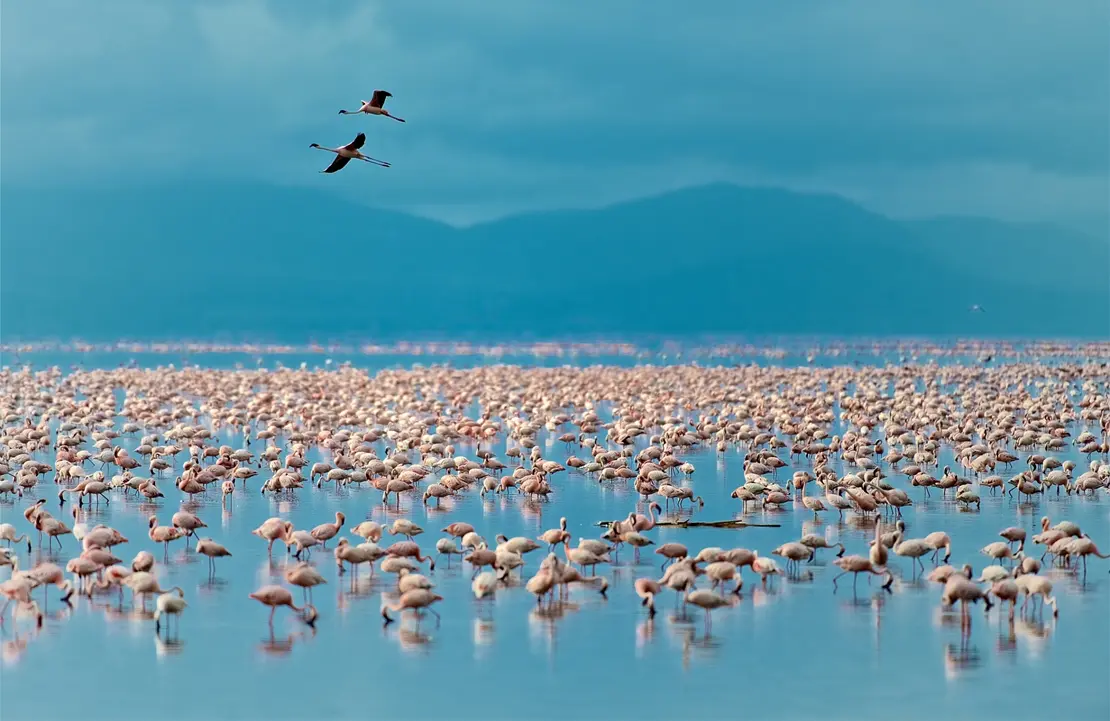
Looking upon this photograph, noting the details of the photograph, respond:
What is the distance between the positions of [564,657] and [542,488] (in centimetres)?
761

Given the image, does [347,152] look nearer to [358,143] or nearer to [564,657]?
[358,143]

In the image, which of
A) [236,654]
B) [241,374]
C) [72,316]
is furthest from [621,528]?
[72,316]

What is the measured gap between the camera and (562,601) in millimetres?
13266

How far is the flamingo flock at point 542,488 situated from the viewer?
13352 mm

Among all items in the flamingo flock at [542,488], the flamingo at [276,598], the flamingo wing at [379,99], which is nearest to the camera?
the flamingo at [276,598]

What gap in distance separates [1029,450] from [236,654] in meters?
17.5

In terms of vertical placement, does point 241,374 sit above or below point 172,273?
below

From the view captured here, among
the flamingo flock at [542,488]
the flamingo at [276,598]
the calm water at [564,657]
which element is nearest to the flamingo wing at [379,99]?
the flamingo flock at [542,488]

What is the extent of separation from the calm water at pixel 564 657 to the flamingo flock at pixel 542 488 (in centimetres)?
23

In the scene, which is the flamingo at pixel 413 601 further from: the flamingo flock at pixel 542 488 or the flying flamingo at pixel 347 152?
the flying flamingo at pixel 347 152

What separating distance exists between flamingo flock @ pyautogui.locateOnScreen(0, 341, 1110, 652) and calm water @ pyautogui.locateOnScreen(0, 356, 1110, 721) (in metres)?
0.23

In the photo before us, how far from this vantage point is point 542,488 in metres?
19.2

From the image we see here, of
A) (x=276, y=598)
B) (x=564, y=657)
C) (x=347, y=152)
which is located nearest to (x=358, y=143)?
(x=347, y=152)

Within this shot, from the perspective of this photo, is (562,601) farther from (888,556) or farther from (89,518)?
(89,518)
